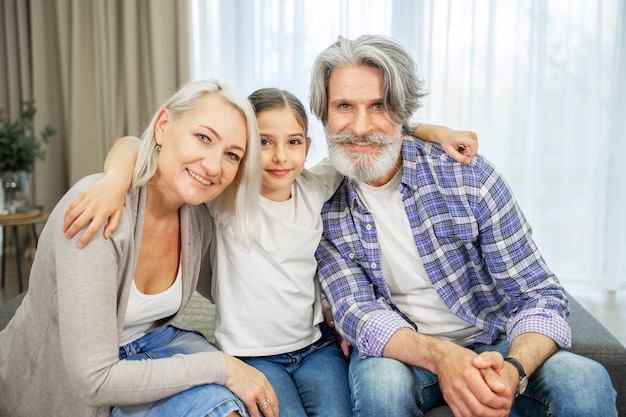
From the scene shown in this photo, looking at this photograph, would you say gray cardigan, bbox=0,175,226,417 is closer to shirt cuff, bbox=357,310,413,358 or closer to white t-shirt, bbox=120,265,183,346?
white t-shirt, bbox=120,265,183,346

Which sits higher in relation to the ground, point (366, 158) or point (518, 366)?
point (366, 158)

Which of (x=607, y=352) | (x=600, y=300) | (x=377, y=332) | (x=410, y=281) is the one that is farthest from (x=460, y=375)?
(x=600, y=300)

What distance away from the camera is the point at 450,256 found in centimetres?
163

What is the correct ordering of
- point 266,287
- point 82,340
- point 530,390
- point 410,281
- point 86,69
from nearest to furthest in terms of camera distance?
1. point 82,340
2. point 530,390
3. point 266,287
4. point 410,281
5. point 86,69

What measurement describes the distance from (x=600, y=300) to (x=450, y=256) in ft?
7.46

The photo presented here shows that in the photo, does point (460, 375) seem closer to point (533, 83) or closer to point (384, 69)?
point (384, 69)

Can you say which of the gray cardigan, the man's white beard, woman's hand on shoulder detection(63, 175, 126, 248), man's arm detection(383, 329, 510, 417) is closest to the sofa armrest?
man's arm detection(383, 329, 510, 417)

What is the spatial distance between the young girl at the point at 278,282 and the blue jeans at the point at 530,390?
0.11m

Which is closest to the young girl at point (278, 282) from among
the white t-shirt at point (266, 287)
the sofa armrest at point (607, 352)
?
the white t-shirt at point (266, 287)

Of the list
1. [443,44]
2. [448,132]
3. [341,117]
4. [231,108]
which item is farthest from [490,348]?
[443,44]

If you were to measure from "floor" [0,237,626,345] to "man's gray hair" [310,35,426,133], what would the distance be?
1965 mm

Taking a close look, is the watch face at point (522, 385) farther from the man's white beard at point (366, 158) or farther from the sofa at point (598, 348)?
the man's white beard at point (366, 158)

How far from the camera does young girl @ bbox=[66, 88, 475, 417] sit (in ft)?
5.03

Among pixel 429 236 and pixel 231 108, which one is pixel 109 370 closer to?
pixel 231 108
